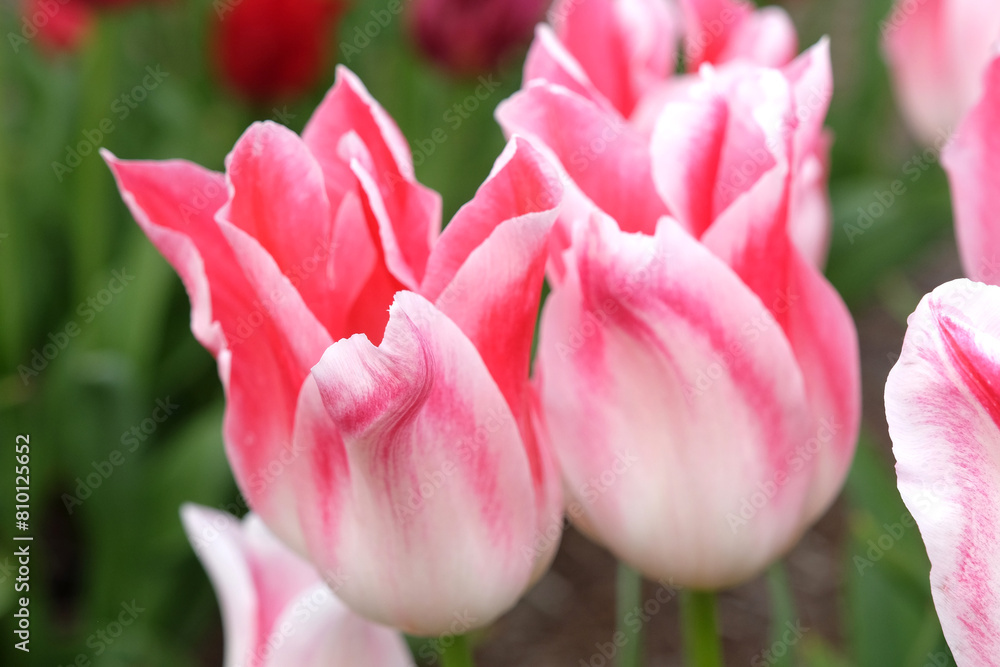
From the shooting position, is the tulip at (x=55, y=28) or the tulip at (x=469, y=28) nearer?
the tulip at (x=469, y=28)

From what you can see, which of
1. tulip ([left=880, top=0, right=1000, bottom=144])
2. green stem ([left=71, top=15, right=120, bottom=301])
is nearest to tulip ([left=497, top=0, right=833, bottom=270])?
tulip ([left=880, top=0, right=1000, bottom=144])

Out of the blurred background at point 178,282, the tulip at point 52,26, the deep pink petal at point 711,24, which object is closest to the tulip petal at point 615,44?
the deep pink petal at point 711,24

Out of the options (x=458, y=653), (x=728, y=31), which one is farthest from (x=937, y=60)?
(x=458, y=653)

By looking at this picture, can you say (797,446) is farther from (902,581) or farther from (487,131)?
(487,131)

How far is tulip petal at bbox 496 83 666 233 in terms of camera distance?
333 millimetres

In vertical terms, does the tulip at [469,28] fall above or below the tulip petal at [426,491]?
below

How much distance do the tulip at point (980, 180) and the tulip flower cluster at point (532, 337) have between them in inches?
1.7

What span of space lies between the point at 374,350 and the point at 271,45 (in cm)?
119

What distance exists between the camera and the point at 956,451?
24cm

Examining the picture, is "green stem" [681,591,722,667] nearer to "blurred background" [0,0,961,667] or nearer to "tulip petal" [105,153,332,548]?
"tulip petal" [105,153,332,548]

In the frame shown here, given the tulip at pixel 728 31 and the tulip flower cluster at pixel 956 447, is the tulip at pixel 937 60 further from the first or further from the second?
the tulip flower cluster at pixel 956 447

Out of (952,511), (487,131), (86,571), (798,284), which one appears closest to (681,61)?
(487,131)

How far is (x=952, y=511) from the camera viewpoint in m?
0.24

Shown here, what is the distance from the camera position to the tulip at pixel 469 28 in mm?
1385
